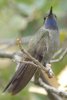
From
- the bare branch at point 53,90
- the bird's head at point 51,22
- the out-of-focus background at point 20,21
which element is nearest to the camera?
the bare branch at point 53,90

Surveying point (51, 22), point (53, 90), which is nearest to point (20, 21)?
point (51, 22)

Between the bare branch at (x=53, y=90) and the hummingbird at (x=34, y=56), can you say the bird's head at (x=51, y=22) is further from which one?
the bare branch at (x=53, y=90)

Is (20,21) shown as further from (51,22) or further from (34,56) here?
(34,56)

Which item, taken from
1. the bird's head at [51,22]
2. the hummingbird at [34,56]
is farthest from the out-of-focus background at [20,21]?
the hummingbird at [34,56]

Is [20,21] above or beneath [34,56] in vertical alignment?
beneath

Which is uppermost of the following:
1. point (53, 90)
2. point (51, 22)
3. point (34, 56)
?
point (51, 22)

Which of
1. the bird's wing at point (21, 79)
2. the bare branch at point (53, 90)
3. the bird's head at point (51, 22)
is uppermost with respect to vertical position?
A: the bird's head at point (51, 22)

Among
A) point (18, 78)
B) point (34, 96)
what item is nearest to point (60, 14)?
point (34, 96)

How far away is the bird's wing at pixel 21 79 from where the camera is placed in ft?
11.3

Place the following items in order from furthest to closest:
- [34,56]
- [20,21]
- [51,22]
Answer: [20,21] < [51,22] < [34,56]

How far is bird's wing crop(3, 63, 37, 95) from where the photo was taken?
344 cm

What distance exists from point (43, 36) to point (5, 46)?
1877mm

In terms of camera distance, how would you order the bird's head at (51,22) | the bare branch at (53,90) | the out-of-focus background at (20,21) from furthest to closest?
the out-of-focus background at (20,21)
the bird's head at (51,22)
the bare branch at (53,90)

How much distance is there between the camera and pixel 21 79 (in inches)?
136
